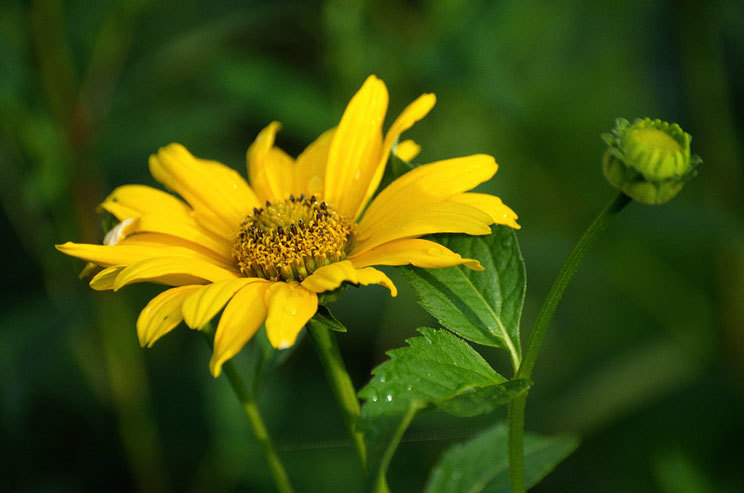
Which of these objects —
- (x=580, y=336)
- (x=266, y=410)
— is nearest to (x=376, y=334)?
(x=266, y=410)

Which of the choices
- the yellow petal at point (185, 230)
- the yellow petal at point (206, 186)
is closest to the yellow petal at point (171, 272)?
the yellow petal at point (185, 230)

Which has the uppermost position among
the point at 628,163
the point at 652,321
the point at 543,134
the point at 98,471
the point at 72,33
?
the point at 72,33

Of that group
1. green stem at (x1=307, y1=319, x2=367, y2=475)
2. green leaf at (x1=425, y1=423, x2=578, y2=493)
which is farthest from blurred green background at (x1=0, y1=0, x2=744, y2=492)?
green stem at (x1=307, y1=319, x2=367, y2=475)

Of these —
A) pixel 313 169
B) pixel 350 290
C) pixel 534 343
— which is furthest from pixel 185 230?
pixel 350 290

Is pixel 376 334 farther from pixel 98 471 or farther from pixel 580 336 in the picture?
pixel 98 471

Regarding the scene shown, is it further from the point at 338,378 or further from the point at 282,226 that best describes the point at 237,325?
the point at 282,226

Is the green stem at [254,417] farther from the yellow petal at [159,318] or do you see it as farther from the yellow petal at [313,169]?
the yellow petal at [313,169]
